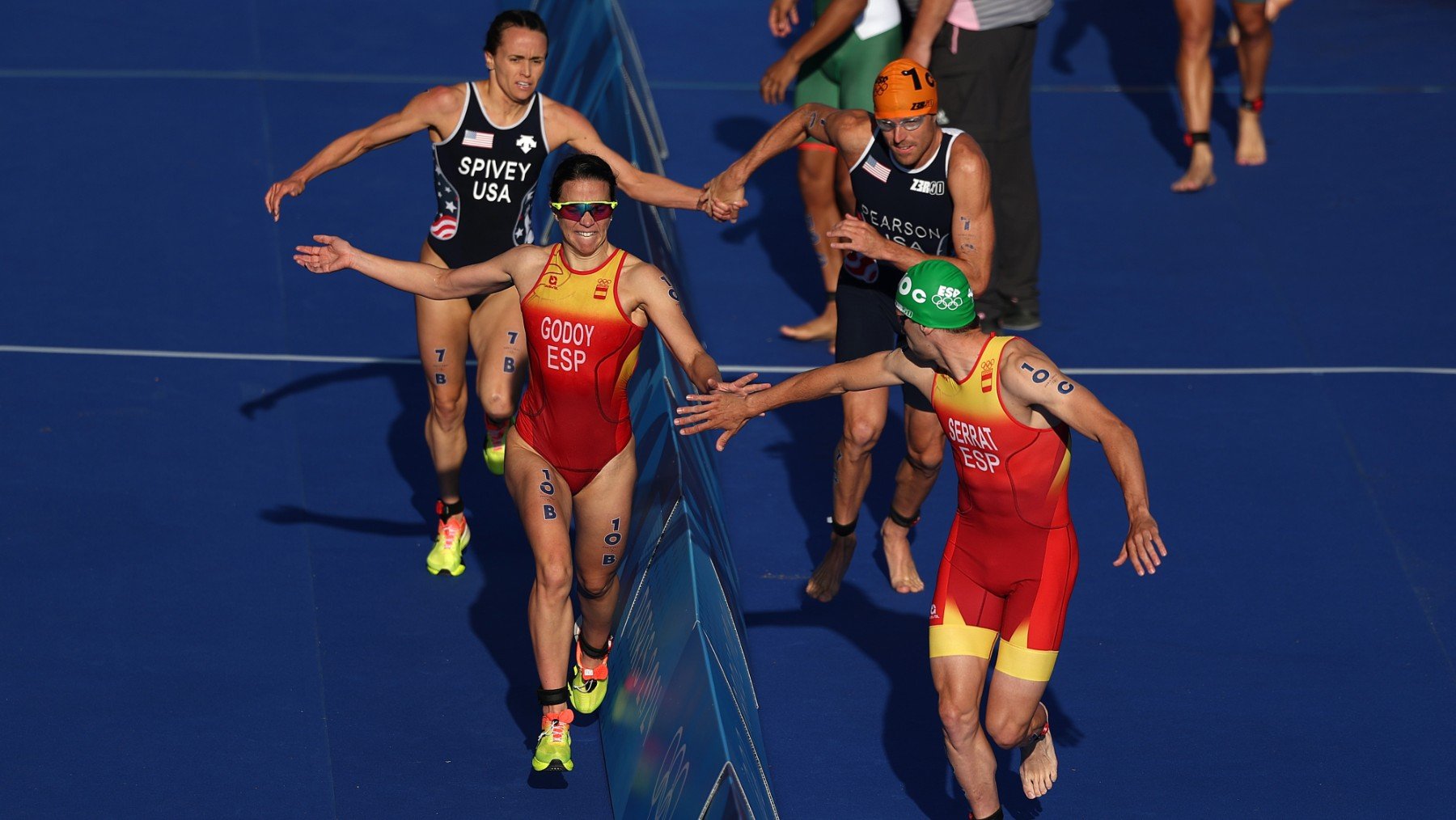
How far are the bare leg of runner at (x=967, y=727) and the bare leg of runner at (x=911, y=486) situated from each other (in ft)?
5.15

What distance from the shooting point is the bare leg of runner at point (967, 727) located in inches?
253

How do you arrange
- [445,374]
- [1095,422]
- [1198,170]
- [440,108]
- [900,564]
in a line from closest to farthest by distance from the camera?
[1095,422], [440,108], [445,374], [900,564], [1198,170]

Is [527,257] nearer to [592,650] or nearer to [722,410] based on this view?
[722,410]

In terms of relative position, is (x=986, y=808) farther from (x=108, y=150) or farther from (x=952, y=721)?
(x=108, y=150)

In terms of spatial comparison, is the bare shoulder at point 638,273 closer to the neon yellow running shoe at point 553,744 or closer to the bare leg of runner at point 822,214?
the neon yellow running shoe at point 553,744

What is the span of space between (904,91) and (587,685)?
2829 millimetres

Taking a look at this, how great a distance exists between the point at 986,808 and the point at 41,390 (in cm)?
601

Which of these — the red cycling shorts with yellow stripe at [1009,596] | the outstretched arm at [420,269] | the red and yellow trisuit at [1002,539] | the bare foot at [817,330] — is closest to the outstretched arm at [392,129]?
the outstretched arm at [420,269]

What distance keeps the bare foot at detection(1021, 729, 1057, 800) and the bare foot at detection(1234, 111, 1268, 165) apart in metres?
7.10

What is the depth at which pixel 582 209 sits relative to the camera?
6.66 meters

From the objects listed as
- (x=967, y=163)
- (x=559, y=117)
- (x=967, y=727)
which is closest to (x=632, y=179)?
(x=559, y=117)

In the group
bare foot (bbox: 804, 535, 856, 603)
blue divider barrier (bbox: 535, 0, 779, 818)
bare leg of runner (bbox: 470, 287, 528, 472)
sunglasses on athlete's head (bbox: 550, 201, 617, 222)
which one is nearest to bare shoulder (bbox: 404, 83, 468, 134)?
bare leg of runner (bbox: 470, 287, 528, 472)

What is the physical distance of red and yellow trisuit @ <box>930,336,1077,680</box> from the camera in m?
6.34

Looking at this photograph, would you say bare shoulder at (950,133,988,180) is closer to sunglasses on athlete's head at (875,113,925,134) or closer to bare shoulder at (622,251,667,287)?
sunglasses on athlete's head at (875,113,925,134)
